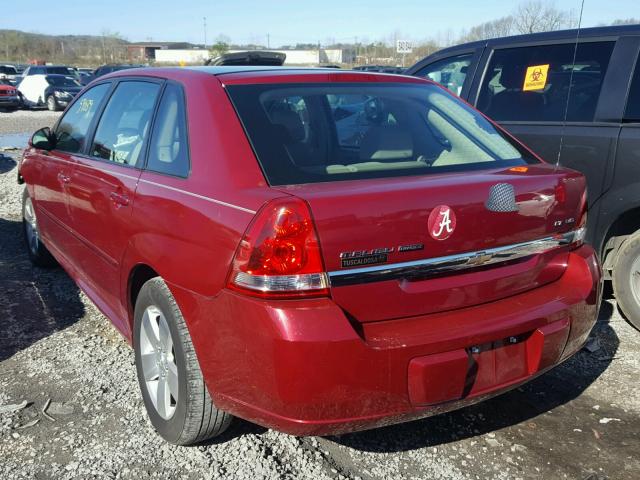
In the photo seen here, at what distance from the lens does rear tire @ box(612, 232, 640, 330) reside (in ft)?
13.3

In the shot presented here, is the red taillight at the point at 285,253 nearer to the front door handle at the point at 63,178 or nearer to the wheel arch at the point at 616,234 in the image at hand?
the front door handle at the point at 63,178

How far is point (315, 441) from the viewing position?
291 centimetres

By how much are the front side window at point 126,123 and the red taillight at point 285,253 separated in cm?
124

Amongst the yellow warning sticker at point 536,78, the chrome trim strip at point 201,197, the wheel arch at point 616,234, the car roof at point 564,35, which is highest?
the car roof at point 564,35

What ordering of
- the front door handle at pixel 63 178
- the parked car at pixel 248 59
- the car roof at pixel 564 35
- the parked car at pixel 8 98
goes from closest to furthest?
the front door handle at pixel 63 178 → the parked car at pixel 248 59 → the car roof at pixel 564 35 → the parked car at pixel 8 98

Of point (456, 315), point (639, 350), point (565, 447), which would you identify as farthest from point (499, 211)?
point (639, 350)

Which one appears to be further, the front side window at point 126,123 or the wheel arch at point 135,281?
the front side window at point 126,123

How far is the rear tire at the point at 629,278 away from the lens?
4066 millimetres

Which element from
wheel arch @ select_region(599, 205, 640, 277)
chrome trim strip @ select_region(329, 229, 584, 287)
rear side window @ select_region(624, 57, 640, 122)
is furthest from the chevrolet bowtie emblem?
rear side window @ select_region(624, 57, 640, 122)

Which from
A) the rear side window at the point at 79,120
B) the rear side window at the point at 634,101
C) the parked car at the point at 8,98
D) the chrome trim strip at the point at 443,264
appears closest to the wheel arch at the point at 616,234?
the rear side window at the point at 634,101

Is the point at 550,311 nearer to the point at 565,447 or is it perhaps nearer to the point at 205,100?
the point at 565,447

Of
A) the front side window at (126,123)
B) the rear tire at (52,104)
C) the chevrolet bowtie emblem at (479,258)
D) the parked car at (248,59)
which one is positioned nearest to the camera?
the chevrolet bowtie emblem at (479,258)

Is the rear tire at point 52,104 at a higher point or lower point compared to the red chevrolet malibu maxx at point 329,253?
lower

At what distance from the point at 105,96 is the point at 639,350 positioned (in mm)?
3652
